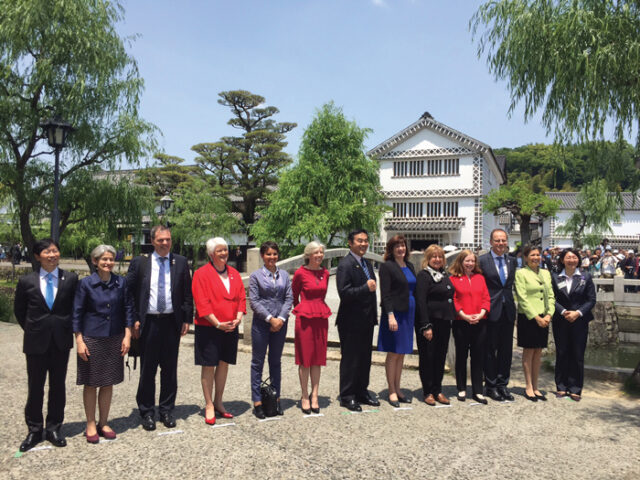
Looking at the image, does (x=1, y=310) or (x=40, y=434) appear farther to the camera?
(x=1, y=310)

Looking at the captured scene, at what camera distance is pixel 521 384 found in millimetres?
6531

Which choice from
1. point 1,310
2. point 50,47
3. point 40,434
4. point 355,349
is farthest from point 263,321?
point 50,47

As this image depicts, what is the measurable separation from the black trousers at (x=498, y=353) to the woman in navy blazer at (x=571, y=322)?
0.67 metres

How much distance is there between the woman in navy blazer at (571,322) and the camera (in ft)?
19.0

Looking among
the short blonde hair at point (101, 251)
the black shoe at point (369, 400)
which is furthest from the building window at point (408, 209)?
the short blonde hair at point (101, 251)

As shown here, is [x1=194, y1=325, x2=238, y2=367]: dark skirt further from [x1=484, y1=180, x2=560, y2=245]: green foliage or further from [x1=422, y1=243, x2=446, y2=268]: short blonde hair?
[x1=484, y1=180, x2=560, y2=245]: green foliage

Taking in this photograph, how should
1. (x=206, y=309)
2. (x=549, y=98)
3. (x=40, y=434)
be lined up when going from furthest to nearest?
(x=549, y=98) → (x=206, y=309) → (x=40, y=434)

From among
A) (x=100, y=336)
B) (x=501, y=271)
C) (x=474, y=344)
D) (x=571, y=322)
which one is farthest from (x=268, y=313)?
(x=571, y=322)

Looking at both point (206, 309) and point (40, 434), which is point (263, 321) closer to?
point (206, 309)

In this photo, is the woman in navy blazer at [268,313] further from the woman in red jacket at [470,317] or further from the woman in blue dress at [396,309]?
the woman in red jacket at [470,317]

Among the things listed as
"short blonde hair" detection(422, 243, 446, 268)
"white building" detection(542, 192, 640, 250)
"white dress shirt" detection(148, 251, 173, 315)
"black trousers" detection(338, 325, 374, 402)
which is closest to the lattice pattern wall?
"white building" detection(542, 192, 640, 250)

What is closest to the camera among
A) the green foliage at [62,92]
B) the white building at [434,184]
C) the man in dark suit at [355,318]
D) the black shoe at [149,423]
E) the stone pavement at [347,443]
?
the stone pavement at [347,443]

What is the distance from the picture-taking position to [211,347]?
15.4 ft

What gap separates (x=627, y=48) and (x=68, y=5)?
44.7 ft
